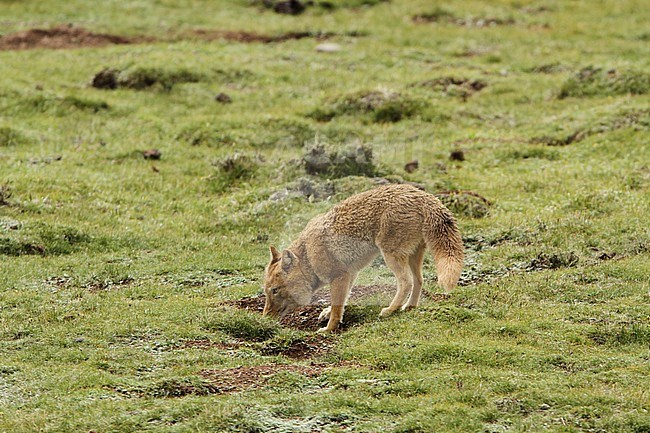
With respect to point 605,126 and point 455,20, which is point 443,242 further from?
point 455,20

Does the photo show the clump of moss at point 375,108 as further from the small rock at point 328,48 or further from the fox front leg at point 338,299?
the fox front leg at point 338,299

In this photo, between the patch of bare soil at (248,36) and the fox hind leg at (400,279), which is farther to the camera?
the patch of bare soil at (248,36)

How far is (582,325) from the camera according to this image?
11594mm

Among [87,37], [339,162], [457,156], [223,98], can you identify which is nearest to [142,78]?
[223,98]

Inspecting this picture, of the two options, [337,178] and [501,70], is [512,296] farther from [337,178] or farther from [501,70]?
[501,70]

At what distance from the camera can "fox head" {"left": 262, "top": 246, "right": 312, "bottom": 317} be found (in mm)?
12625

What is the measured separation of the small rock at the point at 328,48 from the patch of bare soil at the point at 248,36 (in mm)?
1480

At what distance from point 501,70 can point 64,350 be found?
20738 mm

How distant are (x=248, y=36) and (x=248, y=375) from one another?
24.3 m

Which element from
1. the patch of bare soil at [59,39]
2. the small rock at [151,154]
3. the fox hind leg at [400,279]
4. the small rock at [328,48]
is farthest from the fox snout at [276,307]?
the patch of bare soil at [59,39]

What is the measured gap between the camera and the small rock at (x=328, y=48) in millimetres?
31828

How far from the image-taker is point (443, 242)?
12.1 metres

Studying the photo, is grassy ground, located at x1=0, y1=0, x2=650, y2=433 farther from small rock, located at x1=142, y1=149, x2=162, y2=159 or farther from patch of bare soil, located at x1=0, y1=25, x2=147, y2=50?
patch of bare soil, located at x1=0, y1=25, x2=147, y2=50

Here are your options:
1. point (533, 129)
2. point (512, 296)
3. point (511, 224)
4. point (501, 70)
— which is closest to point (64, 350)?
point (512, 296)
